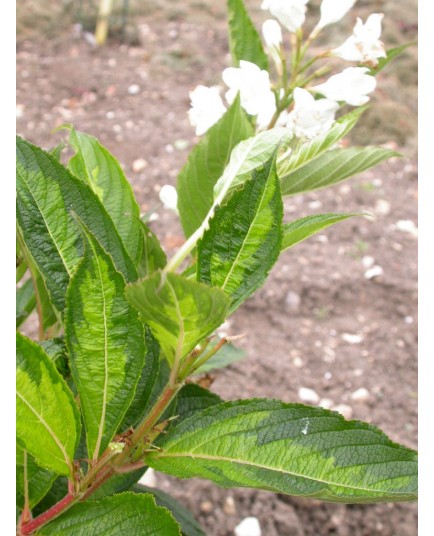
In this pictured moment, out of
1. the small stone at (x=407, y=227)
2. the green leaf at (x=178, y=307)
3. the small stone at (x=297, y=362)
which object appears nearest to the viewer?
the green leaf at (x=178, y=307)

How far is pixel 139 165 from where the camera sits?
8.91 feet

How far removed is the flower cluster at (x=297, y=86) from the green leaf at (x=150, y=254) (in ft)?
0.51

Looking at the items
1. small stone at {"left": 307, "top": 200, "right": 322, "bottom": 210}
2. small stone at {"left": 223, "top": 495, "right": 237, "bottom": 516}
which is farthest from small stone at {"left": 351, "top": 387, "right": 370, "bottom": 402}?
small stone at {"left": 307, "top": 200, "right": 322, "bottom": 210}

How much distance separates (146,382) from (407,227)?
2.09m

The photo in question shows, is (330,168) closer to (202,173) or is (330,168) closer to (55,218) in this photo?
(202,173)

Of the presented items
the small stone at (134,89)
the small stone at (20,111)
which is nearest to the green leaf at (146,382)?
the small stone at (20,111)

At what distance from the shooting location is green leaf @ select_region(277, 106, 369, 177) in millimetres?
695

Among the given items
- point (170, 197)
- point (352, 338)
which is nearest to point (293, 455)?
point (170, 197)

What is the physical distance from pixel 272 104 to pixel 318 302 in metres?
1.52

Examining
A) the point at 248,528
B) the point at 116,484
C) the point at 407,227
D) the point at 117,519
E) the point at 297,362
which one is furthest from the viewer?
the point at 407,227

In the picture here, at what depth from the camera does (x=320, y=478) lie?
53 cm

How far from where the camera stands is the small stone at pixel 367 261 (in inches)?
91.6

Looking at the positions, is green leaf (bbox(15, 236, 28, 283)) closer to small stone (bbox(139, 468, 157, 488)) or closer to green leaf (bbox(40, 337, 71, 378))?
green leaf (bbox(40, 337, 71, 378))

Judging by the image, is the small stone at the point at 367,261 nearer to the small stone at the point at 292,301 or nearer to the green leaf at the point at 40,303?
the small stone at the point at 292,301
